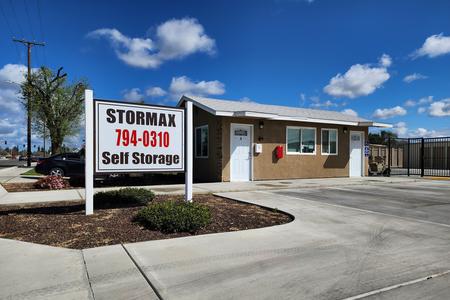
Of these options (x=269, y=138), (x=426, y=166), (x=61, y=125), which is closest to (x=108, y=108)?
(x=269, y=138)

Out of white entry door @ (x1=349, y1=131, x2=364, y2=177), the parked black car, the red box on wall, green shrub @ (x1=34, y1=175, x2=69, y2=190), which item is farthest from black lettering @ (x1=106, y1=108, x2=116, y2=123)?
white entry door @ (x1=349, y1=131, x2=364, y2=177)

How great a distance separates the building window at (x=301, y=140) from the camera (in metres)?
17.0

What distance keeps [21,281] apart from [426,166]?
102 feet

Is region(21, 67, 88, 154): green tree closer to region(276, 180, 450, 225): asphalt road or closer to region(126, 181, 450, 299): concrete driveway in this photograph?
region(276, 180, 450, 225): asphalt road

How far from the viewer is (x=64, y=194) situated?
1018 cm

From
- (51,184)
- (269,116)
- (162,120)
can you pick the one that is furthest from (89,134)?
(269,116)

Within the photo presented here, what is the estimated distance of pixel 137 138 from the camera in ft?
24.9

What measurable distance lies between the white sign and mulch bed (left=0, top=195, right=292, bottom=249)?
1077 mm

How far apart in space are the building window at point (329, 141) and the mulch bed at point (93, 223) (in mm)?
10771

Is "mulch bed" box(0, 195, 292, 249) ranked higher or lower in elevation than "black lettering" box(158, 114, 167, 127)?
lower

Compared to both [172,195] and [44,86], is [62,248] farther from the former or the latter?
[44,86]

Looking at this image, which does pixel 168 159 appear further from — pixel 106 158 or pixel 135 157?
pixel 106 158

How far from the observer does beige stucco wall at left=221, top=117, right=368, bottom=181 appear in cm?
1508

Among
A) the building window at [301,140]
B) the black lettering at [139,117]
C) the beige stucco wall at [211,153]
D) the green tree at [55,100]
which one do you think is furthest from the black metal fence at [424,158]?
the green tree at [55,100]
